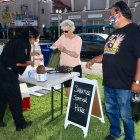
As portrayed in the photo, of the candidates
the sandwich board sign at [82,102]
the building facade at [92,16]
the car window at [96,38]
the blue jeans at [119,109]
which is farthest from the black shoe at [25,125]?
the building facade at [92,16]

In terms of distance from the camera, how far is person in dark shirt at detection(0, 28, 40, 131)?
427cm

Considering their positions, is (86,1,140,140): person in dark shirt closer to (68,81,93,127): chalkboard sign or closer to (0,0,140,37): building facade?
(68,81,93,127): chalkboard sign

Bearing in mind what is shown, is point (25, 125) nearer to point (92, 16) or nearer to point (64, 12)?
point (92, 16)

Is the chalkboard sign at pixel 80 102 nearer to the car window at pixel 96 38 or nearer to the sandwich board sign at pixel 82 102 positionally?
the sandwich board sign at pixel 82 102

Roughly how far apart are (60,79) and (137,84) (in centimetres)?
155

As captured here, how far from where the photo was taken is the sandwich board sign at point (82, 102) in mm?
4514

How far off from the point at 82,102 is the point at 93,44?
36.6 ft

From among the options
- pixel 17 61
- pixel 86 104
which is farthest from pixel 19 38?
pixel 86 104

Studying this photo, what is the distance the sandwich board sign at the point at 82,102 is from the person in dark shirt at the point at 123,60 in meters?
0.64

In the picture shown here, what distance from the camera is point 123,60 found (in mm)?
3635

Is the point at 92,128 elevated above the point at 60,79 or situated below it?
below

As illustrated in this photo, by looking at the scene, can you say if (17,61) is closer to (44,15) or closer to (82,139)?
(82,139)

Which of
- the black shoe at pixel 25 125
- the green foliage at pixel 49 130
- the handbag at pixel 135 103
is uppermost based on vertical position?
the handbag at pixel 135 103

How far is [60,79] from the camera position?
465 centimetres
